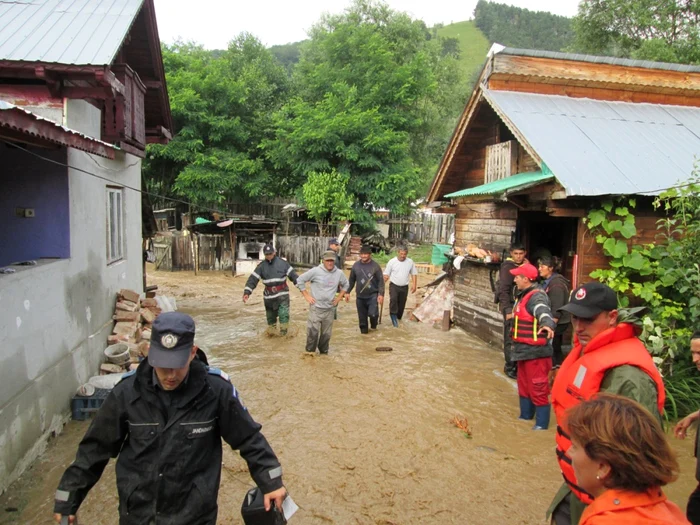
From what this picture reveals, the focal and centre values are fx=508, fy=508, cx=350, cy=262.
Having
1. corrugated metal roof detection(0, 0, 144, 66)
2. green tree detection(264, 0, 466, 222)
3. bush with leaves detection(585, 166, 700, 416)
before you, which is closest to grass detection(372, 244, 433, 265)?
green tree detection(264, 0, 466, 222)

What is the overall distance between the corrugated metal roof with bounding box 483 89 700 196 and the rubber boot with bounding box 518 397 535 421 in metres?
2.61

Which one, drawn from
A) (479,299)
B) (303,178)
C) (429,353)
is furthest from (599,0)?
(429,353)

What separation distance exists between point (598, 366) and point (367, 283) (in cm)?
749

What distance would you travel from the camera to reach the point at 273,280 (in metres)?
9.65

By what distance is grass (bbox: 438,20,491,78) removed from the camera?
242ft

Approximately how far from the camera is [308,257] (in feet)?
66.9

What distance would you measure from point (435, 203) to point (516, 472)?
7.20 metres

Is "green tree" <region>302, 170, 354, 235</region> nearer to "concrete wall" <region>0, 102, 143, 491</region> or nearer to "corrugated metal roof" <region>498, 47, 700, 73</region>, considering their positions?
"concrete wall" <region>0, 102, 143, 491</region>

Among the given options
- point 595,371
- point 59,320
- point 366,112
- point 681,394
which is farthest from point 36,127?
point 366,112

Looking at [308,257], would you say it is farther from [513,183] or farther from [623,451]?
[623,451]

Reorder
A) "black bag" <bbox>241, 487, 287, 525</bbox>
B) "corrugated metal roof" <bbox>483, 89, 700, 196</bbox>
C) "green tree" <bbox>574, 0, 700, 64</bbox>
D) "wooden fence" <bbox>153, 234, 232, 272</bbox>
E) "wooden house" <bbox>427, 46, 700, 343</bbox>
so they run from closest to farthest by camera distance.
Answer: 1. "black bag" <bbox>241, 487, 287, 525</bbox>
2. "corrugated metal roof" <bbox>483, 89, 700, 196</bbox>
3. "wooden house" <bbox>427, 46, 700, 343</bbox>
4. "green tree" <bbox>574, 0, 700, 64</bbox>
5. "wooden fence" <bbox>153, 234, 232, 272</bbox>

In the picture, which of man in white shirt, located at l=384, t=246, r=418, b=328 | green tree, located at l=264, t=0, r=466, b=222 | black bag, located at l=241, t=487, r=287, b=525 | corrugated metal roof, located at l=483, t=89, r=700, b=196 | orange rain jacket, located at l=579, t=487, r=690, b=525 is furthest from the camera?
green tree, located at l=264, t=0, r=466, b=222

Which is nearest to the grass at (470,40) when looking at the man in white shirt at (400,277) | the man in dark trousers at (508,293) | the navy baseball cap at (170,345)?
the man in white shirt at (400,277)

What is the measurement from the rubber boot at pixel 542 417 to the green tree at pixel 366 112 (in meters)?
16.6
